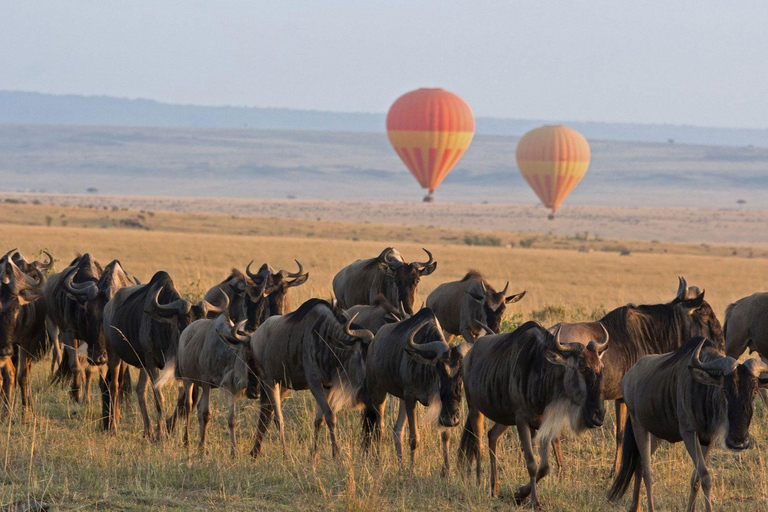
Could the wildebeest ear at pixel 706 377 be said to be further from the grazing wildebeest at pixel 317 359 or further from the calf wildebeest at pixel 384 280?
the calf wildebeest at pixel 384 280

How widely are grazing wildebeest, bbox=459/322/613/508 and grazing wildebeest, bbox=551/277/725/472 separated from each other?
93cm

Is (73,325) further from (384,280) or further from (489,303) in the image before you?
(489,303)

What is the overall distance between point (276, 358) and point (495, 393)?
2189 mm

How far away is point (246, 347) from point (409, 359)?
1.68 meters

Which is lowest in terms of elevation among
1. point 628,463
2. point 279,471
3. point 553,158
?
point 279,471

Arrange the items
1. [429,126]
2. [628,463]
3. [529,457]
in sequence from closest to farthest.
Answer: [529,457] < [628,463] < [429,126]

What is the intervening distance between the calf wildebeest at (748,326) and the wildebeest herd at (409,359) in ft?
0.05

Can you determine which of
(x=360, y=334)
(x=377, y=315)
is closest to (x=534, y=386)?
(x=360, y=334)

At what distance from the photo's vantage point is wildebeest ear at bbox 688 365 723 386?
6.85 meters

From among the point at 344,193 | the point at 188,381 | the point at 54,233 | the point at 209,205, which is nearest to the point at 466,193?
the point at 344,193

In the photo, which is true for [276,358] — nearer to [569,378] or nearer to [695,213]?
[569,378]

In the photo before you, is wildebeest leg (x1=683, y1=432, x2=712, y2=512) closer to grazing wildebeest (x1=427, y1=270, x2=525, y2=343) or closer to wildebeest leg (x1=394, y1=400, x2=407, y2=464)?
wildebeest leg (x1=394, y1=400, x2=407, y2=464)

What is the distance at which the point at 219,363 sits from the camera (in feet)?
30.4

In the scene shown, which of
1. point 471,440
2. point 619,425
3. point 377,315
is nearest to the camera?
point 471,440
